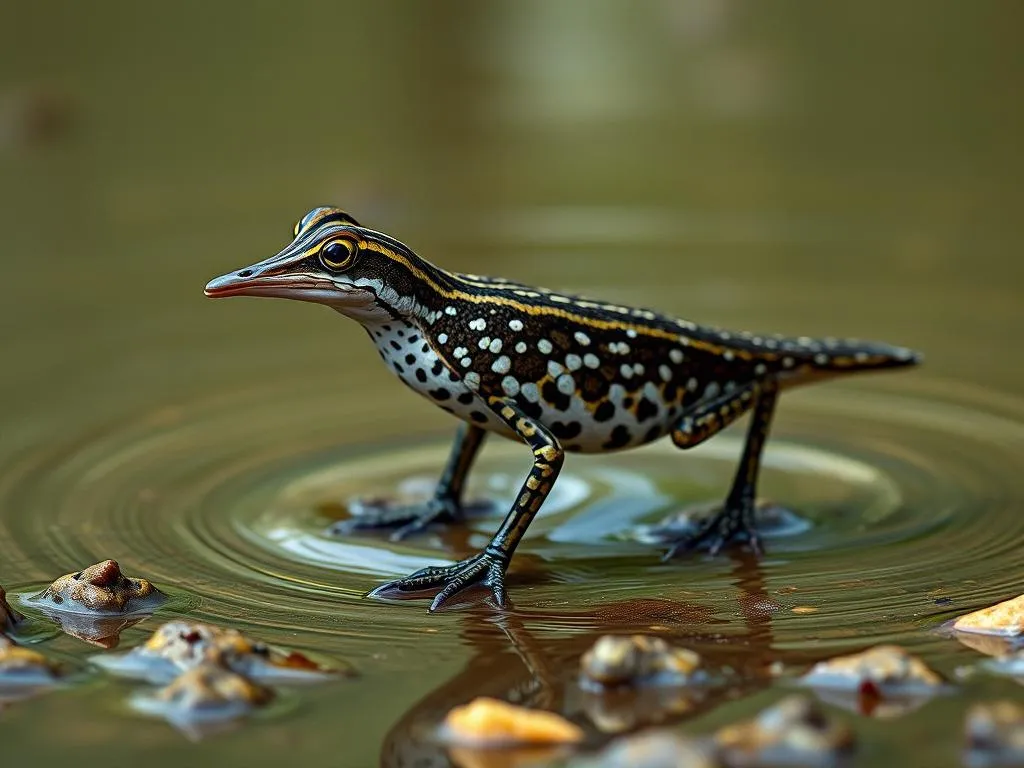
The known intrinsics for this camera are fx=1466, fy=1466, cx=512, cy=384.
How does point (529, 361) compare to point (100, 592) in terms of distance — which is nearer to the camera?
point (100, 592)

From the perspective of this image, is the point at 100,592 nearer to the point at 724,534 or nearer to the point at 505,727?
the point at 505,727

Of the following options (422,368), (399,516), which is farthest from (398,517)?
(422,368)

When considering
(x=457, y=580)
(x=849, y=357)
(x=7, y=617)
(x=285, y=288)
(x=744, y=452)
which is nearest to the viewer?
(x=7, y=617)

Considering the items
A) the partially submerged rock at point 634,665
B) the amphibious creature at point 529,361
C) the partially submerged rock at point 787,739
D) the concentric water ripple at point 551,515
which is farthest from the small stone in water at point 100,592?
the partially submerged rock at point 787,739

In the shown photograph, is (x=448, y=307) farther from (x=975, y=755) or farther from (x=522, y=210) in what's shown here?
(x=522, y=210)

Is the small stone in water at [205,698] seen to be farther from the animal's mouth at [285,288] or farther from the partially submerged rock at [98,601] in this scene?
the animal's mouth at [285,288]
